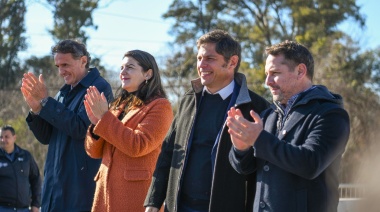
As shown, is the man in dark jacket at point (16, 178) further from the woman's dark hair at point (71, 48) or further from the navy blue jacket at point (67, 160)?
the woman's dark hair at point (71, 48)

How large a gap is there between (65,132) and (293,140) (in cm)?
207

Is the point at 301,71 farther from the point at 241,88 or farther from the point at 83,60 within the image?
the point at 83,60

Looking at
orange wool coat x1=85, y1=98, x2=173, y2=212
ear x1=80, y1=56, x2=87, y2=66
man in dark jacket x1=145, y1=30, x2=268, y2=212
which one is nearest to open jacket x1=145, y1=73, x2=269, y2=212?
man in dark jacket x1=145, y1=30, x2=268, y2=212

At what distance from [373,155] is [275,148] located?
2238cm

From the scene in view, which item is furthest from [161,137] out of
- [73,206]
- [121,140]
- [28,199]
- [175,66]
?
[175,66]

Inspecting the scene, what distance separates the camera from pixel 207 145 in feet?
15.4

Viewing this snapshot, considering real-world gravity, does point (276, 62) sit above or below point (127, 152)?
above

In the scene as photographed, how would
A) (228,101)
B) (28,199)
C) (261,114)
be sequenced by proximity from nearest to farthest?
(261,114)
(228,101)
(28,199)

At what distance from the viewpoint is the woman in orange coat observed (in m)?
4.96

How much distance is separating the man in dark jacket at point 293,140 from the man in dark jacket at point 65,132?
162 centimetres

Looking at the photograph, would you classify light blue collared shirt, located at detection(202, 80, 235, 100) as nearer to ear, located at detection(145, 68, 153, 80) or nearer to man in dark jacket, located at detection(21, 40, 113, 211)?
ear, located at detection(145, 68, 153, 80)

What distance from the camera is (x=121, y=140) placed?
4.96m

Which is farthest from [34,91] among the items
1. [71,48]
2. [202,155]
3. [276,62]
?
[276,62]

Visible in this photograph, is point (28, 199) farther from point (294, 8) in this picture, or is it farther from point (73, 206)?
point (294, 8)
